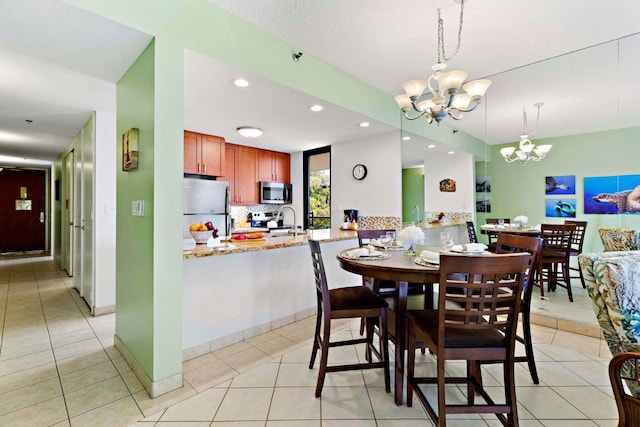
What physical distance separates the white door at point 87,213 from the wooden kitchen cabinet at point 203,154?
1111 millimetres

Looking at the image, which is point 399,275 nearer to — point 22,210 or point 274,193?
point 274,193

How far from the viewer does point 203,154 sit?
450 cm

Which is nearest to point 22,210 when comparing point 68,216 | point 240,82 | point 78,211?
point 68,216

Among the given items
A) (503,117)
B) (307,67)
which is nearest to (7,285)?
(307,67)

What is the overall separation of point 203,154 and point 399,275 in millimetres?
3810

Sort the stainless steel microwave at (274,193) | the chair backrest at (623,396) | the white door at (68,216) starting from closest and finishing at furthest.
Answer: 1. the chair backrest at (623,396)
2. the white door at (68,216)
3. the stainless steel microwave at (274,193)

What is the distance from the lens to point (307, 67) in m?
2.70

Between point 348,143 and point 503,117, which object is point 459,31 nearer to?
point 503,117

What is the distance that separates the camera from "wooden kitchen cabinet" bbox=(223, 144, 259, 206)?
5.17 meters

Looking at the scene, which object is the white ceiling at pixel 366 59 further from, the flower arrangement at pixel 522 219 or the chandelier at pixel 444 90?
the flower arrangement at pixel 522 219

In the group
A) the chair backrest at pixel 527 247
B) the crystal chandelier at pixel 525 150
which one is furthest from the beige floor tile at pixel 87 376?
the crystal chandelier at pixel 525 150

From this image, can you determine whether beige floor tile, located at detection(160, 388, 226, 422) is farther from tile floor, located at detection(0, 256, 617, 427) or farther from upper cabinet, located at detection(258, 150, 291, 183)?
upper cabinet, located at detection(258, 150, 291, 183)

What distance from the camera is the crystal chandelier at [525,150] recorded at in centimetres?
334

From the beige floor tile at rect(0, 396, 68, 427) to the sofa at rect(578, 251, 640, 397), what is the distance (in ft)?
8.69
